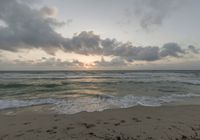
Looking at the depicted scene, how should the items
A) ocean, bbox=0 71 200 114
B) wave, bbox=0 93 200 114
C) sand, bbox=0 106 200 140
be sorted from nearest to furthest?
sand, bbox=0 106 200 140, wave, bbox=0 93 200 114, ocean, bbox=0 71 200 114

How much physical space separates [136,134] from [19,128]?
141 inches

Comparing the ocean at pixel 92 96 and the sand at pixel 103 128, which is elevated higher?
the sand at pixel 103 128

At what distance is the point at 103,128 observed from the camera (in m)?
5.13

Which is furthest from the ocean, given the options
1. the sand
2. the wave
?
the sand

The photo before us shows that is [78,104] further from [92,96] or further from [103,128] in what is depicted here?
[103,128]

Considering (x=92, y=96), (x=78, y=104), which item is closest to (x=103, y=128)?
(x=78, y=104)

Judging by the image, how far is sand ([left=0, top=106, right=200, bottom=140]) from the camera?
4.51m

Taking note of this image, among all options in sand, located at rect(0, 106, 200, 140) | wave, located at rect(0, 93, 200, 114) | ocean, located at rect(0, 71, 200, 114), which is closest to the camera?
sand, located at rect(0, 106, 200, 140)

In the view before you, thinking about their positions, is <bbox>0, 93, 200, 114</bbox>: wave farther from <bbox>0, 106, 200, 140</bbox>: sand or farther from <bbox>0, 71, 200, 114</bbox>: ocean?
<bbox>0, 106, 200, 140</bbox>: sand

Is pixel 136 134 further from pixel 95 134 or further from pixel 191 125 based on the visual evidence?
pixel 191 125

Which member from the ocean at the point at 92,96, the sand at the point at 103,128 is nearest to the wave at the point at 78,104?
the ocean at the point at 92,96

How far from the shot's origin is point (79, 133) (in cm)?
472

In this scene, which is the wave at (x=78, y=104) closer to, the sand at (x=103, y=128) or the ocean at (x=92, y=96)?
the ocean at (x=92, y=96)

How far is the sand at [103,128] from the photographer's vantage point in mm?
4508
